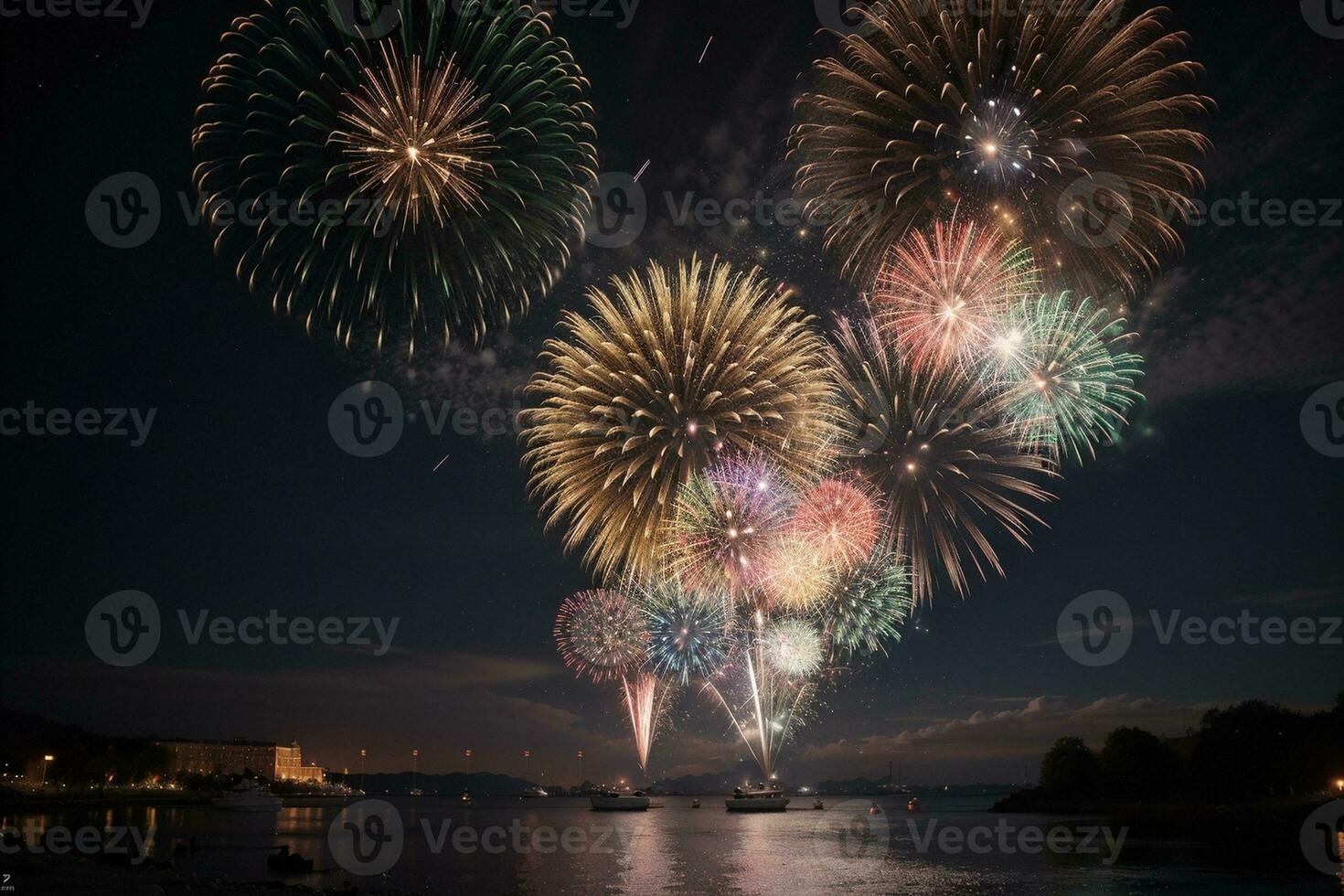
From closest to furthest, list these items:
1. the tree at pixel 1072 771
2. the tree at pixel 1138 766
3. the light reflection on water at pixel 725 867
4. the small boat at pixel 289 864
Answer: the light reflection on water at pixel 725 867, the small boat at pixel 289 864, the tree at pixel 1138 766, the tree at pixel 1072 771

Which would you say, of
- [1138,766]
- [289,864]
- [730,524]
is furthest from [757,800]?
[730,524]

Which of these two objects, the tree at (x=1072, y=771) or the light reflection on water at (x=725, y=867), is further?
the tree at (x=1072, y=771)

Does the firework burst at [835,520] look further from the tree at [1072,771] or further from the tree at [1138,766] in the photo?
the tree at [1072,771]

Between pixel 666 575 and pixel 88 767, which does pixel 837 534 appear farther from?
pixel 88 767

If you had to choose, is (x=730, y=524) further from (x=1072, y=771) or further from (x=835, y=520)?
(x=1072, y=771)

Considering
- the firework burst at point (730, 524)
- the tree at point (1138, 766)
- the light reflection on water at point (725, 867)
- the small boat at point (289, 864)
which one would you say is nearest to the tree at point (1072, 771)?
the tree at point (1138, 766)

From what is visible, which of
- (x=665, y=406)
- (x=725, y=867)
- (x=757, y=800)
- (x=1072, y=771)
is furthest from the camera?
(x=757, y=800)
